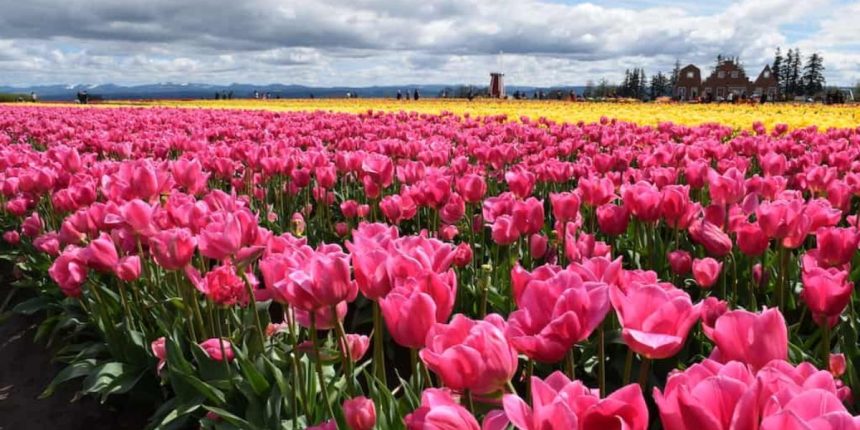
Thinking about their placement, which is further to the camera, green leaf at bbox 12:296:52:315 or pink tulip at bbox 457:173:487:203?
green leaf at bbox 12:296:52:315

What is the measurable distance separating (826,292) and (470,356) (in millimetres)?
1402

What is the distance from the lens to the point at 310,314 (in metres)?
2.04

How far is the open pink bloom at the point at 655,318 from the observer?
1.46 meters

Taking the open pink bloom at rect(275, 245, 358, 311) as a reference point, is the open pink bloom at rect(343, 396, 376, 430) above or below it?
below

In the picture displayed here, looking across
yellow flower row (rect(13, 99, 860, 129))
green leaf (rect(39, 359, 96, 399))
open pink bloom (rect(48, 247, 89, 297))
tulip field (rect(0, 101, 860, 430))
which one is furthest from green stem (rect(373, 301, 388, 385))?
yellow flower row (rect(13, 99, 860, 129))

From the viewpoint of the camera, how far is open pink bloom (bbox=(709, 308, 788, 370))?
1417 millimetres

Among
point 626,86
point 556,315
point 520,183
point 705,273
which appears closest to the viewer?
point 556,315

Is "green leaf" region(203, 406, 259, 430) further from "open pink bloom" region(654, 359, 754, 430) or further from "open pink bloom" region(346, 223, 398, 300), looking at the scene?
"open pink bloom" region(654, 359, 754, 430)

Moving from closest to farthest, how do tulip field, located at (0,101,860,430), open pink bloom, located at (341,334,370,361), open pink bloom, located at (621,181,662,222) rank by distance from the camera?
1. tulip field, located at (0,101,860,430)
2. open pink bloom, located at (341,334,370,361)
3. open pink bloom, located at (621,181,662,222)

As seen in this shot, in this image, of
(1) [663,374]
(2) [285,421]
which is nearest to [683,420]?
(2) [285,421]

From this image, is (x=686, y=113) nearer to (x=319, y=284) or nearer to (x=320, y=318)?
(x=320, y=318)

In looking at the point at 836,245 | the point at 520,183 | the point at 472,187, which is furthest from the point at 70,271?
the point at 836,245

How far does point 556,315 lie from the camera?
61.3 inches

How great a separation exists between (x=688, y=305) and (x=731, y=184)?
2.37 meters
